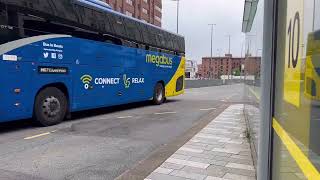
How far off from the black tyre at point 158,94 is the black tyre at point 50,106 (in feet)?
26.3

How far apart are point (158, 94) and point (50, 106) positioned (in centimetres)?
926

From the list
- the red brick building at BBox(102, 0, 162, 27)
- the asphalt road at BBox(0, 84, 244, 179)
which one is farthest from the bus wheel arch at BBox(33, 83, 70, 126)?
the red brick building at BBox(102, 0, 162, 27)

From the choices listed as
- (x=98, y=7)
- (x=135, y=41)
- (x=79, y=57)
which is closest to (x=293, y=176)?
(x=79, y=57)

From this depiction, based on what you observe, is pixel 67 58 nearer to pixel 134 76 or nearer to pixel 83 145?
pixel 83 145

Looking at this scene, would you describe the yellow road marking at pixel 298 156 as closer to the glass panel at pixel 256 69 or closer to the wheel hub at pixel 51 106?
the glass panel at pixel 256 69

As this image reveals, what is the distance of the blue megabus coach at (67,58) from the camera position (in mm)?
9367

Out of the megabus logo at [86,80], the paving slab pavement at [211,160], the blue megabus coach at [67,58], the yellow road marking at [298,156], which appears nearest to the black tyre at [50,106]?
the blue megabus coach at [67,58]

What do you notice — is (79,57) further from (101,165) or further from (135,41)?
(101,165)

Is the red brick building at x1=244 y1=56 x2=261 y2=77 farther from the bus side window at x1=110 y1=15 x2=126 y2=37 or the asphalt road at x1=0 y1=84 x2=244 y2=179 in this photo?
the bus side window at x1=110 y1=15 x2=126 y2=37

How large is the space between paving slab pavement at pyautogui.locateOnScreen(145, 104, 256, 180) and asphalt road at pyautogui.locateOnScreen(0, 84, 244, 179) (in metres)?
0.60

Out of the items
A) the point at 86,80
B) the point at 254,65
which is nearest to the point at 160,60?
the point at 86,80

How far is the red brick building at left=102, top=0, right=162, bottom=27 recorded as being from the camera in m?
72.7

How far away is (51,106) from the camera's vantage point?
10.8 meters

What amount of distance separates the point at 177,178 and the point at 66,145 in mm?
3333
